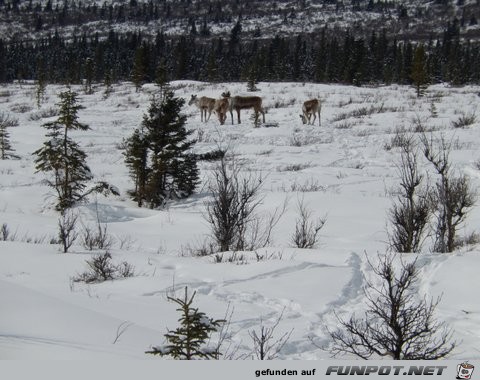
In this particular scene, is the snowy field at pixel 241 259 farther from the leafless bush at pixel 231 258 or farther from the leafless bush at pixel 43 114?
the leafless bush at pixel 43 114

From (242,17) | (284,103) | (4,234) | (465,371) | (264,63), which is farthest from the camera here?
(242,17)

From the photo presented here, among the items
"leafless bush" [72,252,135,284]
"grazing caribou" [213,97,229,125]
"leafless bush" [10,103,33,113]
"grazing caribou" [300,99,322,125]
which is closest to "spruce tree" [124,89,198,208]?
"leafless bush" [72,252,135,284]

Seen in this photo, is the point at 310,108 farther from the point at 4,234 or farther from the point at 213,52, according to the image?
the point at 213,52

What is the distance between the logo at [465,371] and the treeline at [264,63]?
105 ft

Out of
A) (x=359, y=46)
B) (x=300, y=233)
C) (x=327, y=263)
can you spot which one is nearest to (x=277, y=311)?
(x=327, y=263)

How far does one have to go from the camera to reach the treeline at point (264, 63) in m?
49.6

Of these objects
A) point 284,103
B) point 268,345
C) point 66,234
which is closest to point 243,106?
point 284,103

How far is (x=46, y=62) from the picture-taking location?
8100 cm

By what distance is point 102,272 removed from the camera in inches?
221

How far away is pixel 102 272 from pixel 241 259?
183 centimetres

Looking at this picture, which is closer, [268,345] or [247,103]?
[268,345]

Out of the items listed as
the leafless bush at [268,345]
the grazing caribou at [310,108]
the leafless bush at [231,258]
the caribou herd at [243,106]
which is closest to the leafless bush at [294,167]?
the caribou herd at [243,106]

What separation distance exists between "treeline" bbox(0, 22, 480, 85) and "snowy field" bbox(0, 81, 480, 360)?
1702 cm

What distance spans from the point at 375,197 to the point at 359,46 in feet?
141
